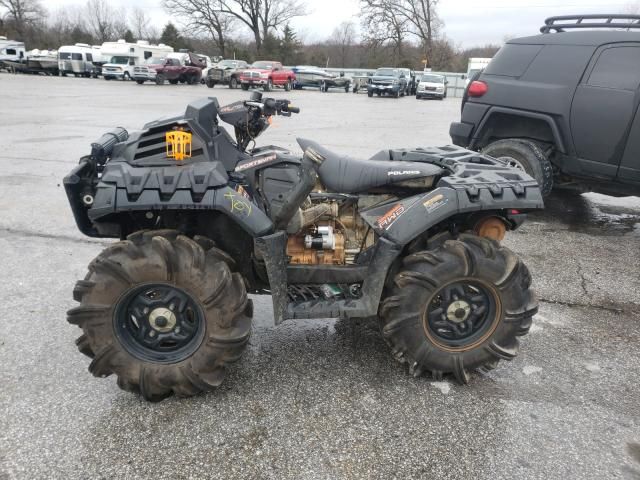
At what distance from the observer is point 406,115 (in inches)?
774

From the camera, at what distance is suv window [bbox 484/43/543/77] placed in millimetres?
6473

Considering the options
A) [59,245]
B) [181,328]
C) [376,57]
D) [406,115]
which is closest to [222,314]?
[181,328]

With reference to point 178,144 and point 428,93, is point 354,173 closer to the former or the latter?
point 178,144

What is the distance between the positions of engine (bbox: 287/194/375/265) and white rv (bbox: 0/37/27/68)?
49.5 meters

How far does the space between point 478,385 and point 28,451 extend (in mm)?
2517

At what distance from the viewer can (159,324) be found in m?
2.88

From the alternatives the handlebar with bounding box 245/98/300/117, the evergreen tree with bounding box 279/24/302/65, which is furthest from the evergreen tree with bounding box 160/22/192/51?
the handlebar with bounding box 245/98/300/117

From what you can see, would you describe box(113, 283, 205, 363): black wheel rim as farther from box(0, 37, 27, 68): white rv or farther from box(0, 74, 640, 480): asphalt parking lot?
box(0, 37, 27, 68): white rv

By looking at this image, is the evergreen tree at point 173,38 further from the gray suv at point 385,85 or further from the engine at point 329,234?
the engine at point 329,234

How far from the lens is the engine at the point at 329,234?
3225mm

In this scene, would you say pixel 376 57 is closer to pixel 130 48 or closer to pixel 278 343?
pixel 130 48

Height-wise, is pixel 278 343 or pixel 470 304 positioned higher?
pixel 470 304

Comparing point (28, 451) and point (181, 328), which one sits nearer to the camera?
point (28, 451)

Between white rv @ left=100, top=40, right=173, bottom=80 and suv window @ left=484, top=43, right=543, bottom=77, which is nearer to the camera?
suv window @ left=484, top=43, right=543, bottom=77
